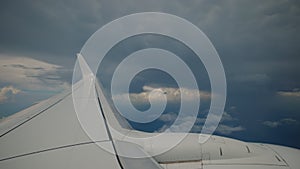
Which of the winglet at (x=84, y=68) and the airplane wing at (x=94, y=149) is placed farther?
the winglet at (x=84, y=68)

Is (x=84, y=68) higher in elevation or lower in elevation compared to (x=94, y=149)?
higher

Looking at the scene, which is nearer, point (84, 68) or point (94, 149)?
point (94, 149)

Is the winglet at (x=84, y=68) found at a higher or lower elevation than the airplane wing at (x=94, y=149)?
higher

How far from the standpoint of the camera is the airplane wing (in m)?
2.00

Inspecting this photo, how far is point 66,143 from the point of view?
7.66 ft

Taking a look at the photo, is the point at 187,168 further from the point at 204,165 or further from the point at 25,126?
the point at 25,126

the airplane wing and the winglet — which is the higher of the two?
the winglet

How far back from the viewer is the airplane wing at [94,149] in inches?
78.5

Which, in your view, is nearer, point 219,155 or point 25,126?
point 25,126

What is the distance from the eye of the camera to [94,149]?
2.19 meters

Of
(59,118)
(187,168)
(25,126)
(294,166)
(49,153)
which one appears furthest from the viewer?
(187,168)

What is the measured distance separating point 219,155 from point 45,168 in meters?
3.71

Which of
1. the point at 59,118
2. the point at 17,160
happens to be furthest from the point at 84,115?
the point at 17,160

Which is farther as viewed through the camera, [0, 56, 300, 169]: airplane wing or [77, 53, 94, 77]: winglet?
[77, 53, 94, 77]: winglet
